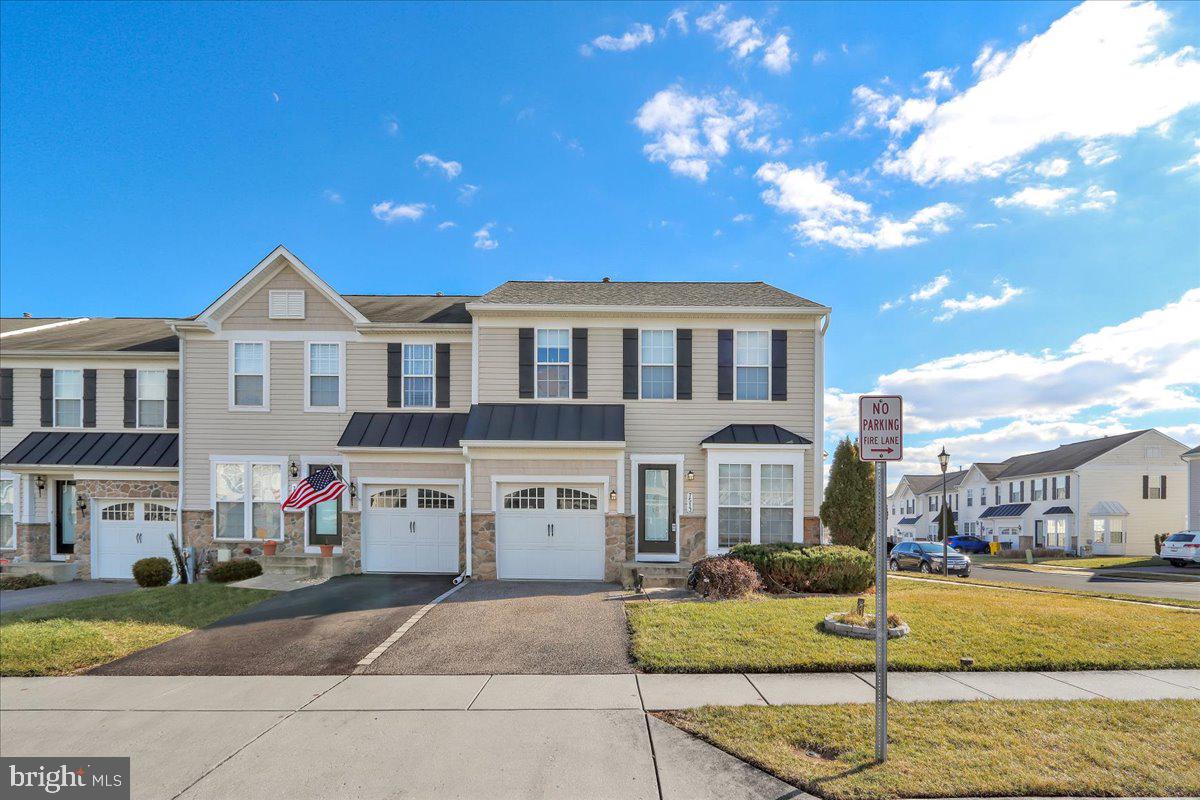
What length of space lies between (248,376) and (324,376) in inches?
85.0

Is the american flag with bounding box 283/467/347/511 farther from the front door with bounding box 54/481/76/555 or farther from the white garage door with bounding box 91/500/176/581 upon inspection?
the front door with bounding box 54/481/76/555

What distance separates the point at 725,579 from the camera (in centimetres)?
1165

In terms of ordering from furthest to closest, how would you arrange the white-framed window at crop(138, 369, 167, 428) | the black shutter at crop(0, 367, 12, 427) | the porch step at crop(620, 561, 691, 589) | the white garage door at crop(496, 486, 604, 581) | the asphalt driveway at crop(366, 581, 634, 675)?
the black shutter at crop(0, 367, 12, 427)
the white-framed window at crop(138, 369, 167, 428)
the white garage door at crop(496, 486, 604, 581)
the porch step at crop(620, 561, 691, 589)
the asphalt driveway at crop(366, 581, 634, 675)

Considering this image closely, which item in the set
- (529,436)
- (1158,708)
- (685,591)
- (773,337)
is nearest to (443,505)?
(529,436)

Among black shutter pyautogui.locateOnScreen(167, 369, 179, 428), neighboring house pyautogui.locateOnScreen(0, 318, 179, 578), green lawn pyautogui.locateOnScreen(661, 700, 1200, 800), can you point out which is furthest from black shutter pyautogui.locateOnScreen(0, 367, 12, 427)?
green lawn pyautogui.locateOnScreen(661, 700, 1200, 800)

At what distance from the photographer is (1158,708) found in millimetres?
6488

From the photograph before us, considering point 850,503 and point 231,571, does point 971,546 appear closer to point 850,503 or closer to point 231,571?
point 850,503

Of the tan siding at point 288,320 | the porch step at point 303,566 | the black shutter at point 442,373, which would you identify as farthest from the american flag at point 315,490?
the tan siding at point 288,320

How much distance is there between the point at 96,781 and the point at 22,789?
81cm

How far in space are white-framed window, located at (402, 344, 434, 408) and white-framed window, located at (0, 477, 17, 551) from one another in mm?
12640

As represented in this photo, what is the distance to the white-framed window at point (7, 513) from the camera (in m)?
17.7

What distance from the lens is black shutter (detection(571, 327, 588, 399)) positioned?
50.8ft

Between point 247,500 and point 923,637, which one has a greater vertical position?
point 247,500

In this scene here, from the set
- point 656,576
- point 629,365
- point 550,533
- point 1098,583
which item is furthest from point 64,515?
point 1098,583
